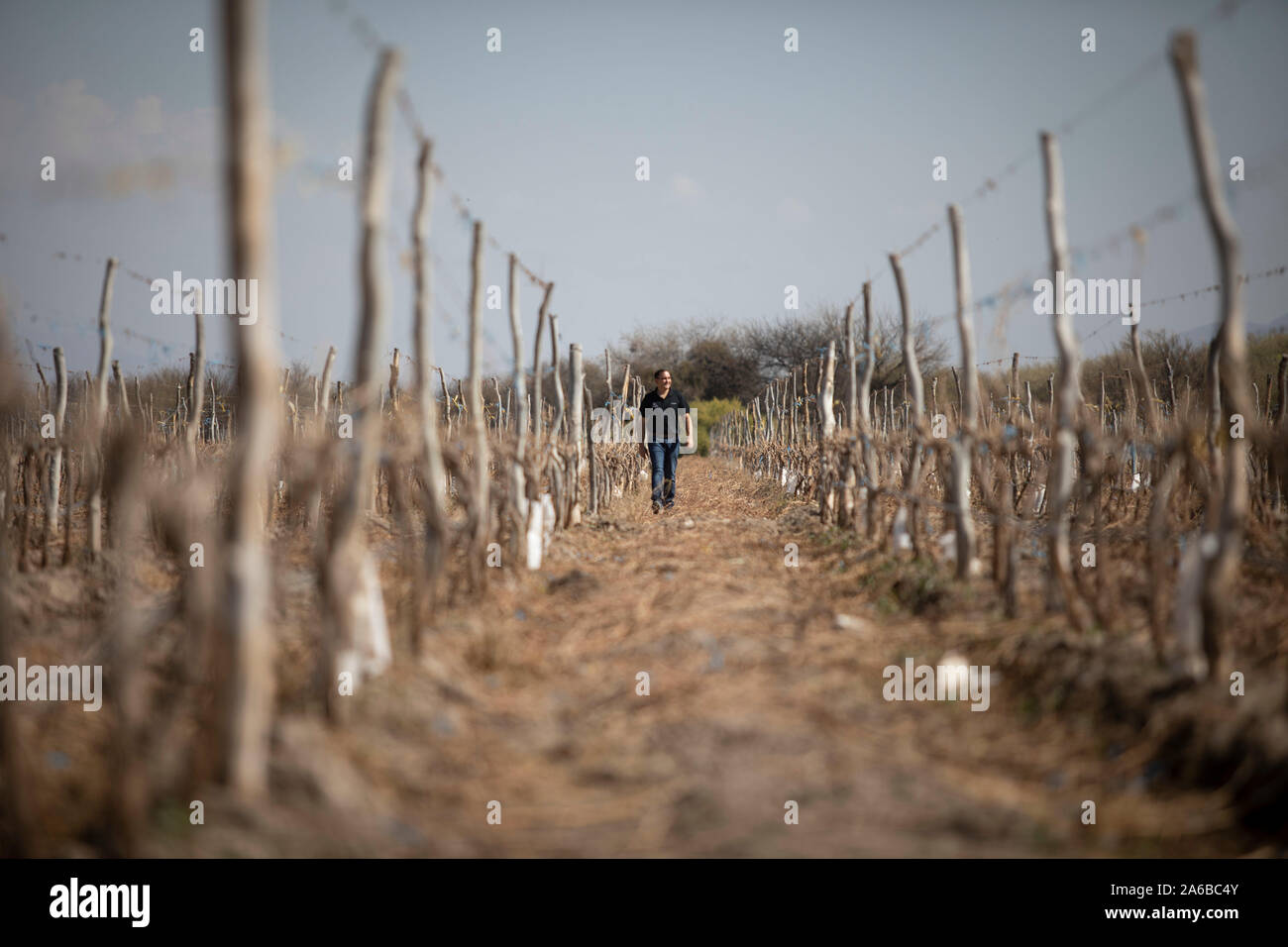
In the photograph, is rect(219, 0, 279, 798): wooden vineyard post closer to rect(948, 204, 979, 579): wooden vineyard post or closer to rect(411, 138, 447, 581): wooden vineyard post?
rect(411, 138, 447, 581): wooden vineyard post

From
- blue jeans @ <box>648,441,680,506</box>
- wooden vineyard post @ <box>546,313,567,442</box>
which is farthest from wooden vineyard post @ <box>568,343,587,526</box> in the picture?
blue jeans @ <box>648,441,680,506</box>

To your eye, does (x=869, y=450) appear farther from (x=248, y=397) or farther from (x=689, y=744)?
(x=248, y=397)

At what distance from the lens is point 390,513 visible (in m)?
8.42

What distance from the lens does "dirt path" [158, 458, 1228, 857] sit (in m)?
2.12

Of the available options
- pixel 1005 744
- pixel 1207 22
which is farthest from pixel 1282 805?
pixel 1207 22

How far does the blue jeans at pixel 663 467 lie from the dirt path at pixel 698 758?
4.83m

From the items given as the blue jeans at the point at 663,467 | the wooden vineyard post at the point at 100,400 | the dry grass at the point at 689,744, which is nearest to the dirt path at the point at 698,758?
the dry grass at the point at 689,744

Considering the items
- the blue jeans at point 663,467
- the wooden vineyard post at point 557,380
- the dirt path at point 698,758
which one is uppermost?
the wooden vineyard post at point 557,380

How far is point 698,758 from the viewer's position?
8.45ft

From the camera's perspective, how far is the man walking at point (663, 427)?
877cm

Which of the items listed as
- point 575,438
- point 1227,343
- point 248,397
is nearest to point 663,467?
point 575,438

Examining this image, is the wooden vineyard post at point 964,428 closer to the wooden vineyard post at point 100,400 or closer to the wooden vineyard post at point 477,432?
the wooden vineyard post at point 477,432
